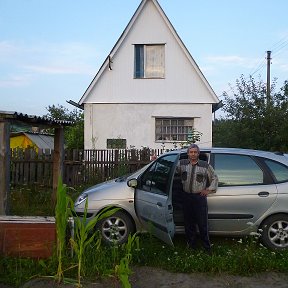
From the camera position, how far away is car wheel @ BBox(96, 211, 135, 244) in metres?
7.35

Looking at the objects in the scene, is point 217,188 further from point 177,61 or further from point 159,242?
point 177,61

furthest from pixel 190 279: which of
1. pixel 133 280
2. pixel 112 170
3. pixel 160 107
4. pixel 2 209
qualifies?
pixel 160 107

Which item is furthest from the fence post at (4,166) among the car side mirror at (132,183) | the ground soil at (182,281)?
the ground soil at (182,281)

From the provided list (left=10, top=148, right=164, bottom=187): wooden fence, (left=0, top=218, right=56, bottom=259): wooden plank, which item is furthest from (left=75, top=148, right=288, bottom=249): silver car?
(left=10, top=148, right=164, bottom=187): wooden fence

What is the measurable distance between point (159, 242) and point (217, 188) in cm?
129

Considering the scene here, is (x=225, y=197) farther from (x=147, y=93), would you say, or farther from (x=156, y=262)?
(x=147, y=93)

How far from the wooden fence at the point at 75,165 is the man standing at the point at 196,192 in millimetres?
7190

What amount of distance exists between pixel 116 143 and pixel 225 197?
44.8ft

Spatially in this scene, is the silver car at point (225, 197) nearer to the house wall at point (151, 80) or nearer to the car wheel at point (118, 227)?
the car wheel at point (118, 227)

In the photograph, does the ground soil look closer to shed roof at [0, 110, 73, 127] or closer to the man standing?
the man standing

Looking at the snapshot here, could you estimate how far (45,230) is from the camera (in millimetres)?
6238

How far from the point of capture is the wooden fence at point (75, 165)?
14086mm

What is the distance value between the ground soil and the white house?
47.4 ft

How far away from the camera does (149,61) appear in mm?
20812
